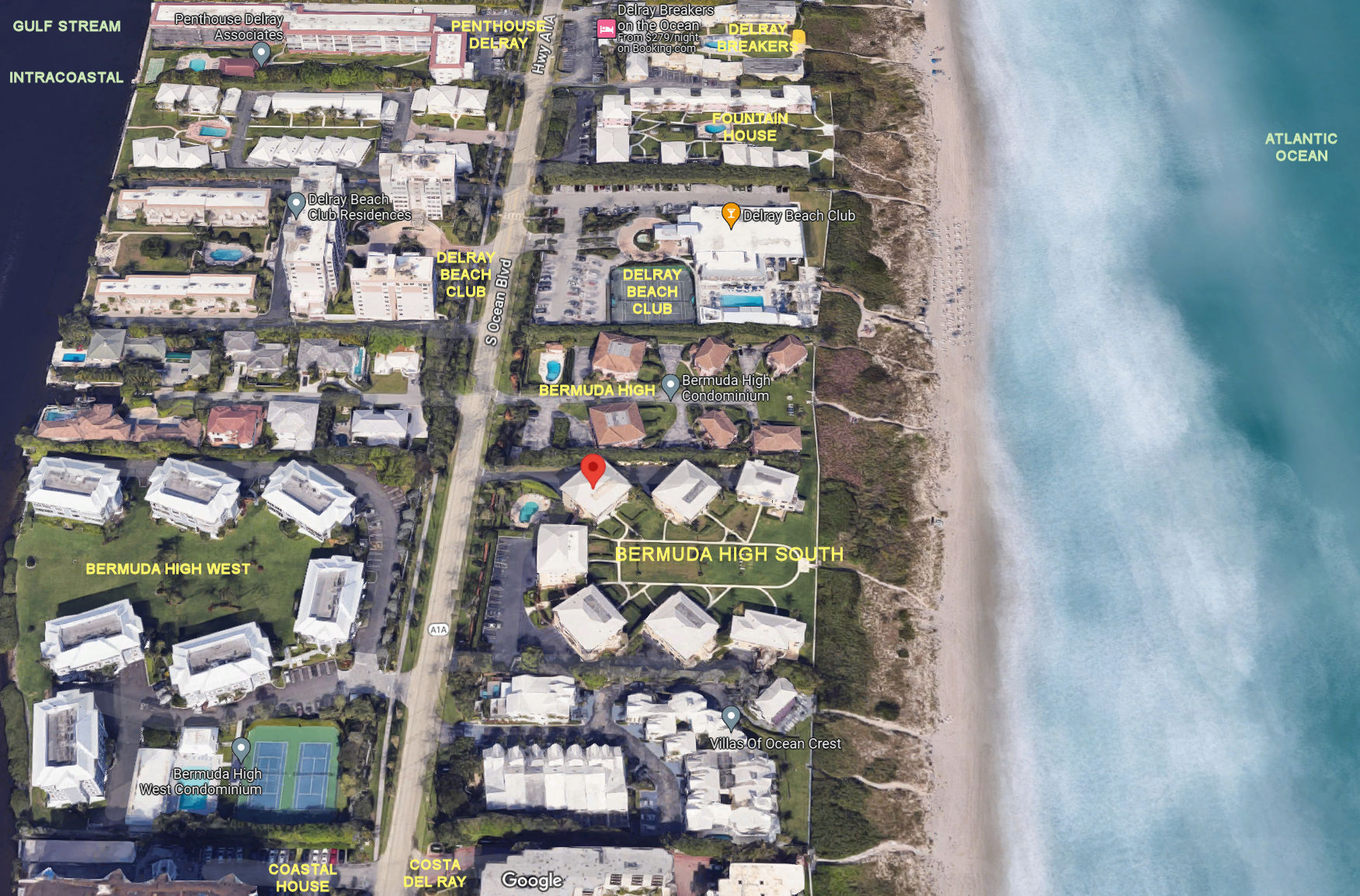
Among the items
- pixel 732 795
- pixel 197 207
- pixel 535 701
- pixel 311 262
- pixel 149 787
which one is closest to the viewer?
pixel 149 787

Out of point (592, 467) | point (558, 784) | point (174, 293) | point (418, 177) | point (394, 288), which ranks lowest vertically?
point (558, 784)

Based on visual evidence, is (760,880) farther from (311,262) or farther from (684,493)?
(311,262)

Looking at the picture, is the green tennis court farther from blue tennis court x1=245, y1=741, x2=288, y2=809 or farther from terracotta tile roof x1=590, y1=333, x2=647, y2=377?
terracotta tile roof x1=590, y1=333, x2=647, y2=377

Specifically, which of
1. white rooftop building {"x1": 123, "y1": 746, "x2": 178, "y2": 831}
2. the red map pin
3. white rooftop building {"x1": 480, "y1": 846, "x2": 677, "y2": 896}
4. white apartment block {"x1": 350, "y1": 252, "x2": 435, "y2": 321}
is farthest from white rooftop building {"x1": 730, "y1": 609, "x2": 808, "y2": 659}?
white rooftop building {"x1": 123, "y1": 746, "x2": 178, "y2": 831}

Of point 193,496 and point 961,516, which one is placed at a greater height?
point 961,516

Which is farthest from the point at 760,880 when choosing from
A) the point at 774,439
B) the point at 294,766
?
the point at 774,439

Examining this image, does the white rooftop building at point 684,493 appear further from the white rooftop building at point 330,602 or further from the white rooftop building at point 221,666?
the white rooftop building at point 221,666

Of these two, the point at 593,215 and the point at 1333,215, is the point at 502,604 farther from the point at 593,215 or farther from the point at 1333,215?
the point at 1333,215

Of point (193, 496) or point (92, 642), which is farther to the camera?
point (193, 496)
